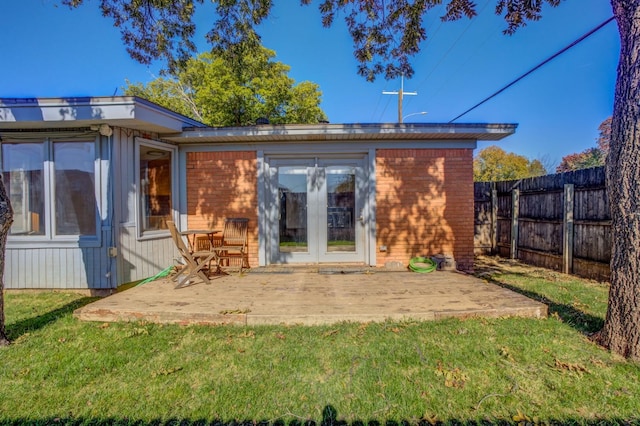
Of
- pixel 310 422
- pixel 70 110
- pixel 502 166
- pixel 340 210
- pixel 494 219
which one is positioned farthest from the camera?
pixel 502 166

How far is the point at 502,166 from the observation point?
24.2 meters

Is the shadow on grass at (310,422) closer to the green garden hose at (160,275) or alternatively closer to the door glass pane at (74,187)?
the green garden hose at (160,275)

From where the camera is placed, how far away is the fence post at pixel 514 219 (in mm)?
7789

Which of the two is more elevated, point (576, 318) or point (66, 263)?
point (66, 263)

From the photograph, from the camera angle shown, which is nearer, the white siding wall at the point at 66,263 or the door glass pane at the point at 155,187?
the white siding wall at the point at 66,263

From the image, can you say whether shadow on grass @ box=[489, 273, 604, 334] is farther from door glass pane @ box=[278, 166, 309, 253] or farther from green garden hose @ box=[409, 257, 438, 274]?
door glass pane @ box=[278, 166, 309, 253]

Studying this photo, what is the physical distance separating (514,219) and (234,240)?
22.9 ft

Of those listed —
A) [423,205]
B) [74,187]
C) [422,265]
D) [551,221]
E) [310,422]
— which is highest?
[74,187]

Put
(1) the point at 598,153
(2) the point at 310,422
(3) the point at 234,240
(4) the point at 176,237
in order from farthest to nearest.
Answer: (1) the point at 598,153 < (3) the point at 234,240 < (4) the point at 176,237 < (2) the point at 310,422

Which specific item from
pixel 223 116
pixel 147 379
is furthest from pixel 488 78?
pixel 223 116

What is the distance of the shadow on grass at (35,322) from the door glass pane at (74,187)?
54.0 inches

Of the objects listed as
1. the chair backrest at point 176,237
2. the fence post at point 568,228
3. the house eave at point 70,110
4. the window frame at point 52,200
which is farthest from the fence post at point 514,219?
the window frame at point 52,200

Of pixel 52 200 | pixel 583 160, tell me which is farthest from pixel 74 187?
pixel 583 160

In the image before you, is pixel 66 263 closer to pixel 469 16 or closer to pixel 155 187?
pixel 155 187
